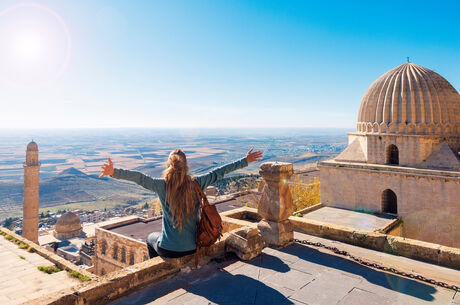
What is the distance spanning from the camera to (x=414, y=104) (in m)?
13.7

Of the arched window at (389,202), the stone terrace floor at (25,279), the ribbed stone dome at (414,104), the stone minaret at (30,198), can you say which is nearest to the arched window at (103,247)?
the stone terrace floor at (25,279)

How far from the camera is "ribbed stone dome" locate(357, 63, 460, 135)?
44.3ft

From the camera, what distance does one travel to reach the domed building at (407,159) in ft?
40.7

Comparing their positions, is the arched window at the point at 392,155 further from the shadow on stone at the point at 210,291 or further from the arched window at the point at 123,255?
the arched window at the point at 123,255

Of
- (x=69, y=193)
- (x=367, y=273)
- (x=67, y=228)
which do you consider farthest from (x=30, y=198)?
(x=69, y=193)

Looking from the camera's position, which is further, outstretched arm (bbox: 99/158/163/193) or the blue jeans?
the blue jeans

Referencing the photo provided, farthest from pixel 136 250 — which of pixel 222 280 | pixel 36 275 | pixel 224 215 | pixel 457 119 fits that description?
pixel 457 119

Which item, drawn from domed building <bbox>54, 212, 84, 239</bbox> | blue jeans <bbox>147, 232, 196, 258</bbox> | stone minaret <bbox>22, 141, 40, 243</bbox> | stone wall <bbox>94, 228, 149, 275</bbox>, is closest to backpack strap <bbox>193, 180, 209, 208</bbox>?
blue jeans <bbox>147, 232, 196, 258</bbox>

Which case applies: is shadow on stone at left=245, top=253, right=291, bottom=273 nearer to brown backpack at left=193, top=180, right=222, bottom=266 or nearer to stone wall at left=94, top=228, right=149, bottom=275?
brown backpack at left=193, top=180, right=222, bottom=266

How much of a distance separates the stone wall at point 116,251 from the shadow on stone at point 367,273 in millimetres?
13806

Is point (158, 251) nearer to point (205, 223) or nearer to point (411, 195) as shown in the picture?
point (205, 223)

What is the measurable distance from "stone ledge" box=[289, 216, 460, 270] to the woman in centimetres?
286

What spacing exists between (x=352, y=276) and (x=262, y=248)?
1.34m

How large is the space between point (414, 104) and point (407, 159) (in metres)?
2.36
